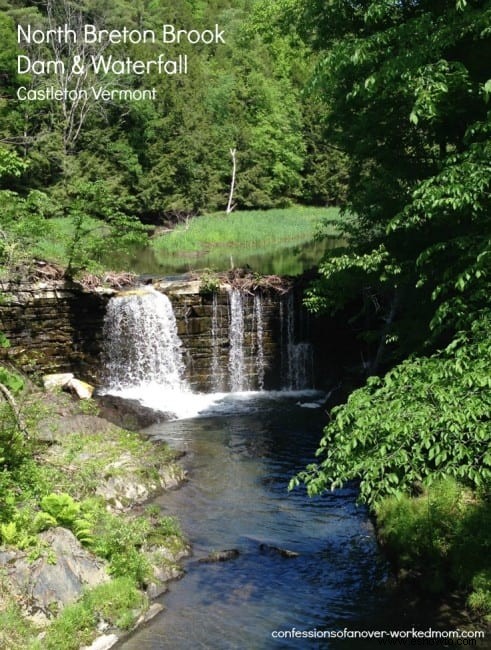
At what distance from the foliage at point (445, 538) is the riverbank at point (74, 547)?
114 inches

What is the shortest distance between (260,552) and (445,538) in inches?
98.8

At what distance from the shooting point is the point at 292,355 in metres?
19.2

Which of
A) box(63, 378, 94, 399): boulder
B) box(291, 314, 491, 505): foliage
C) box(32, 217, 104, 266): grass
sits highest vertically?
box(32, 217, 104, 266): grass

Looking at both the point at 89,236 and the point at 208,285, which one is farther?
Result: the point at 208,285

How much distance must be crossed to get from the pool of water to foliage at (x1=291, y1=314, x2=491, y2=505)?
98.6 inches

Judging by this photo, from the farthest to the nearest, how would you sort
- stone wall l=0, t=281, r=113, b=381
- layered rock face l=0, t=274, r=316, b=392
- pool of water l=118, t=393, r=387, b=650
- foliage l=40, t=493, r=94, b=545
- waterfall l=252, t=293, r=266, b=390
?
waterfall l=252, t=293, r=266, b=390, layered rock face l=0, t=274, r=316, b=392, stone wall l=0, t=281, r=113, b=381, foliage l=40, t=493, r=94, b=545, pool of water l=118, t=393, r=387, b=650

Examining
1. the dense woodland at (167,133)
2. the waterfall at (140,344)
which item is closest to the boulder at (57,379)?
the waterfall at (140,344)

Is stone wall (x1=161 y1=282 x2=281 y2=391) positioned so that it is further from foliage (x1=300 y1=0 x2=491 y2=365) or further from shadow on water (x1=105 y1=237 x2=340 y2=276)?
shadow on water (x1=105 y1=237 x2=340 y2=276)

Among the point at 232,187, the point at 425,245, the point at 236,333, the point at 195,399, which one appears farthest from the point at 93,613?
the point at 232,187

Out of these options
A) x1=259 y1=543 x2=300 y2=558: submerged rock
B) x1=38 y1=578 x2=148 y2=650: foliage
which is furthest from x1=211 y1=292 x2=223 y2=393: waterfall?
x1=38 y1=578 x2=148 y2=650: foliage

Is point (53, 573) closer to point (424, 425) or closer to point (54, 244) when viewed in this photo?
point (424, 425)

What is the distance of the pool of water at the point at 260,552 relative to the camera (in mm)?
7668

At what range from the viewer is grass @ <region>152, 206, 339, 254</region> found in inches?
1433

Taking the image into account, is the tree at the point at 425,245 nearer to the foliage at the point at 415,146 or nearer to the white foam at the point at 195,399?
the foliage at the point at 415,146
